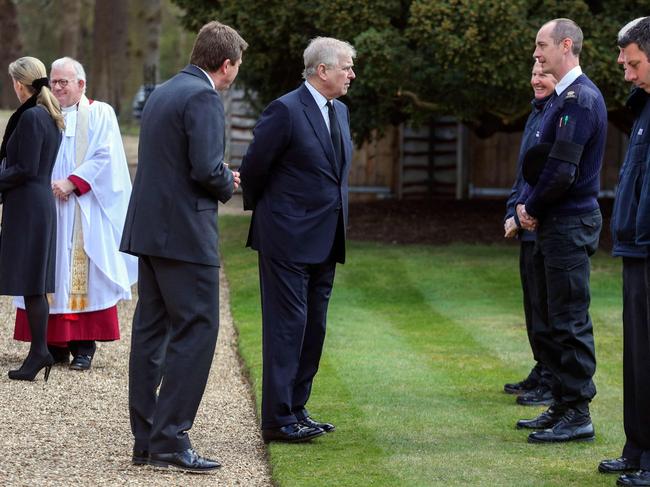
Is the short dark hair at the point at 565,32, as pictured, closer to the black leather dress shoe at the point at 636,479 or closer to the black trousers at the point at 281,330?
the black trousers at the point at 281,330

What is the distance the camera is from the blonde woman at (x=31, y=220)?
8.39 meters

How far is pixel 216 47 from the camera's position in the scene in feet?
20.1

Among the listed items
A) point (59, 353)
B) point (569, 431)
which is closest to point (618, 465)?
point (569, 431)

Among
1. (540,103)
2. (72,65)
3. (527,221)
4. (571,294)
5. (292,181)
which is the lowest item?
(571,294)

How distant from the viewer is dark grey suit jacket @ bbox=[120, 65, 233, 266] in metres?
5.98

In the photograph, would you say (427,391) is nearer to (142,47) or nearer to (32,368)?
(32,368)

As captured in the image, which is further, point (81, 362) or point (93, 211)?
point (93, 211)

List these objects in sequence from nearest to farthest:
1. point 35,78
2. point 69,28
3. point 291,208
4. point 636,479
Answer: point 636,479 < point 291,208 < point 35,78 < point 69,28

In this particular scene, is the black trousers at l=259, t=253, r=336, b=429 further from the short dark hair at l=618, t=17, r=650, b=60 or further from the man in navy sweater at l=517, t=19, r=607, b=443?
the short dark hair at l=618, t=17, r=650, b=60

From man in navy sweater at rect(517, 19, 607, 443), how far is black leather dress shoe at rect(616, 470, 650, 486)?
1074 mm


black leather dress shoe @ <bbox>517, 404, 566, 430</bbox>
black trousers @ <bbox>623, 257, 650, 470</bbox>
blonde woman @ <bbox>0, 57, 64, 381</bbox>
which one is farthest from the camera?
blonde woman @ <bbox>0, 57, 64, 381</bbox>

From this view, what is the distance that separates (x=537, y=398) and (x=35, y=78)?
4.15 meters

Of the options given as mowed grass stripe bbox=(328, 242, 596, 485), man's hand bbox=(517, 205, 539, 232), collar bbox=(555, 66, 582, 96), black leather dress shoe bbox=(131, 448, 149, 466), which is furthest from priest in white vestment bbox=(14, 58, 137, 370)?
collar bbox=(555, 66, 582, 96)

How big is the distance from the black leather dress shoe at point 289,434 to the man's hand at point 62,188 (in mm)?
3057
